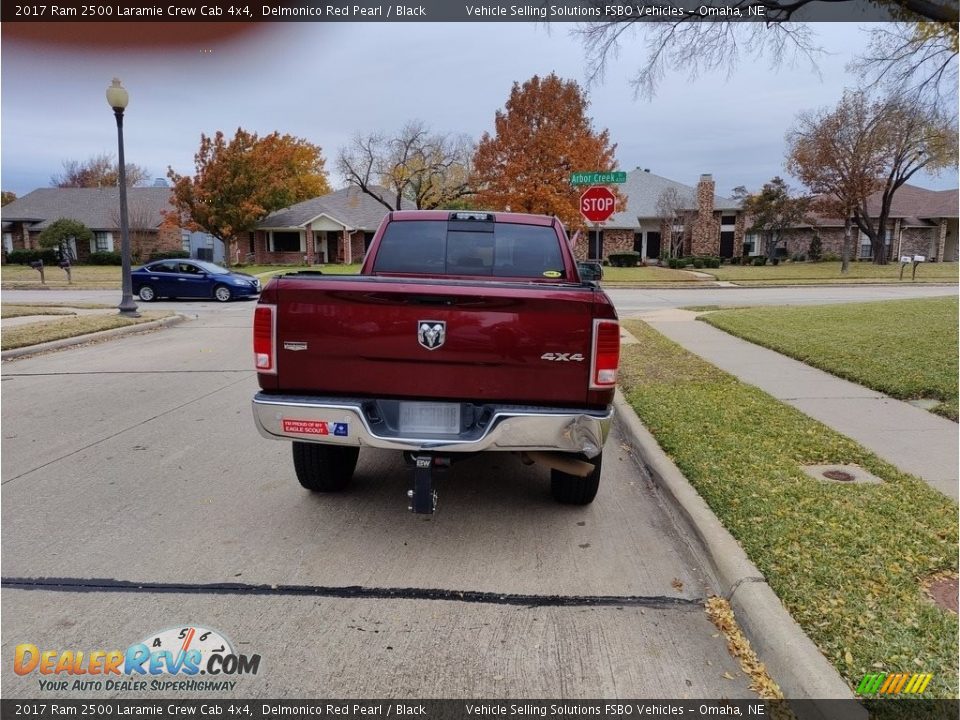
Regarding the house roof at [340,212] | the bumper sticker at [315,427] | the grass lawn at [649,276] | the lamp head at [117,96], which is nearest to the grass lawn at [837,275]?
the grass lawn at [649,276]

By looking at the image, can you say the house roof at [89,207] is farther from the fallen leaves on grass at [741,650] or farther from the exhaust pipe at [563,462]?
the fallen leaves on grass at [741,650]

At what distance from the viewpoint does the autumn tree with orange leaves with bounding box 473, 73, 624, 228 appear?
32.6 metres

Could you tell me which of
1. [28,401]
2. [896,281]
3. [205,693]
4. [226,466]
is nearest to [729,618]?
[205,693]

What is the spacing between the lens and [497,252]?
544cm

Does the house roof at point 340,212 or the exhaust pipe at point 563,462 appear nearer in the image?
the exhaust pipe at point 563,462

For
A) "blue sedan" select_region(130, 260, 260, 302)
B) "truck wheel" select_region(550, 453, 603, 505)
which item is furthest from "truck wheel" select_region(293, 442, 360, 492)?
"blue sedan" select_region(130, 260, 260, 302)

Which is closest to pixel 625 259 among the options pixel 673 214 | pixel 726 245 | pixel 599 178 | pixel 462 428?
pixel 673 214

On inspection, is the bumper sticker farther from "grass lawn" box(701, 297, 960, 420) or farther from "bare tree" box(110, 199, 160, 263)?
"bare tree" box(110, 199, 160, 263)

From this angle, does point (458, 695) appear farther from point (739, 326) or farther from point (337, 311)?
point (739, 326)

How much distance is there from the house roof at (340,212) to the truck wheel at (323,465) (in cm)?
4155

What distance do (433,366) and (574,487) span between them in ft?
5.11

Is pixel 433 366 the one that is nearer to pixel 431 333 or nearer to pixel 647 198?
pixel 431 333

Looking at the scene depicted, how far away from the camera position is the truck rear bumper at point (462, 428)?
3672 millimetres

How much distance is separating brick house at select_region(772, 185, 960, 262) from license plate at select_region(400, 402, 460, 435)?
5022 centimetres
